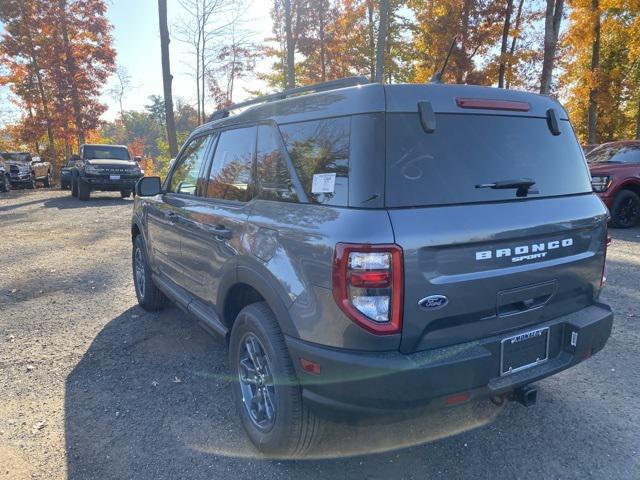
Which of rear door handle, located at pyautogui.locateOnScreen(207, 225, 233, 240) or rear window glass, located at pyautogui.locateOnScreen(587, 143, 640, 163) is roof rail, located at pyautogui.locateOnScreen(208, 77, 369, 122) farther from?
rear window glass, located at pyautogui.locateOnScreen(587, 143, 640, 163)

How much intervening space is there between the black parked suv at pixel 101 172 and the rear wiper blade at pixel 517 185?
15618mm

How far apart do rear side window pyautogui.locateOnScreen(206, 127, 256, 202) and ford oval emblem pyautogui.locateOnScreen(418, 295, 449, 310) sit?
1351 millimetres

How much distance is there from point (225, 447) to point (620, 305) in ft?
14.0

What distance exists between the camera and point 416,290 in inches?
76.2

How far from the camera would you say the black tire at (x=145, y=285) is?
480 cm

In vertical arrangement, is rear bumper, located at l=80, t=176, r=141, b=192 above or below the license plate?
above

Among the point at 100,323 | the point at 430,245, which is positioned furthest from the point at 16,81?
the point at 430,245

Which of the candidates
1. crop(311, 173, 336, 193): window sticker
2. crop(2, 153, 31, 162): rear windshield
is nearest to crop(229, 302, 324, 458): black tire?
crop(311, 173, 336, 193): window sticker

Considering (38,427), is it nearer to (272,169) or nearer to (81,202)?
(272,169)

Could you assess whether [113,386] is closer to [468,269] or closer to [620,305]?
[468,269]

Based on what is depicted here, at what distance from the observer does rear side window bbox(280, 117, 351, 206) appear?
212cm

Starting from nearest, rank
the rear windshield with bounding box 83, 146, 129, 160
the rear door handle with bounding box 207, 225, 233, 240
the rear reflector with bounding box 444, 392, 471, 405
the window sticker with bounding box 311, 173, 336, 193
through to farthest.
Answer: the rear reflector with bounding box 444, 392, 471, 405 → the window sticker with bounding box 311, 173, 336, 193 → the rear door handle with bounding box 207, 225, 233, 240 → the rear windshield with bounding box 83, 146, 129, 160

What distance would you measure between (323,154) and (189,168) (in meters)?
2.03

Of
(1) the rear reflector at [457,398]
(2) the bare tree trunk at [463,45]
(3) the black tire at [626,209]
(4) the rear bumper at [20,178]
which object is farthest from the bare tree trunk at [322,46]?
(1) the rear reflector at [457,398]
